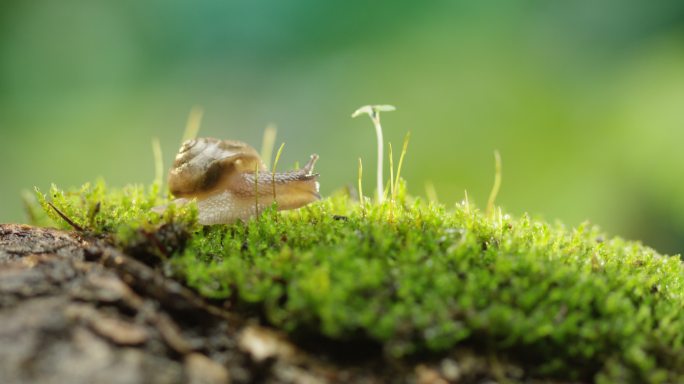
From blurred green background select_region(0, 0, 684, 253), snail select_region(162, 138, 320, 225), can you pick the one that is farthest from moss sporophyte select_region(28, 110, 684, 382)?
blurred green background select_region(0, 0, 684, 253)

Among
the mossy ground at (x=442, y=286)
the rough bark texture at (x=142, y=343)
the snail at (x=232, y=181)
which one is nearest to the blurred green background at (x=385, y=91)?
the snail at (x=232, y=181)

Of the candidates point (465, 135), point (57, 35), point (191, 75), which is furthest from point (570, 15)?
point (57, 35)

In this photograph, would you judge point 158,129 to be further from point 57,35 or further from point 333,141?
point 333,141

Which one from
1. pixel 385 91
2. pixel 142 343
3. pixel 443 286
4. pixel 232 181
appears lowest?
pixel 142 343

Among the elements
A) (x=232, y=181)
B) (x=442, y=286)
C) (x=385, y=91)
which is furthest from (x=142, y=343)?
(x=385, y=91)

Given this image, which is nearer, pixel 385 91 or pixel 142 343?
pixel 142 343

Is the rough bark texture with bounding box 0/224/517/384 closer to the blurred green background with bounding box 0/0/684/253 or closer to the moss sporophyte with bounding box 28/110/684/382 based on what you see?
the moss sporophyte with bounding box 28/110/684/382

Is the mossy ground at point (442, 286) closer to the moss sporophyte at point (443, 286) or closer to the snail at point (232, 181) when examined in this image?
the moss sporophyte at point (443, 286)

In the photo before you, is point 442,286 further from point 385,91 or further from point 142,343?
point 385,91
